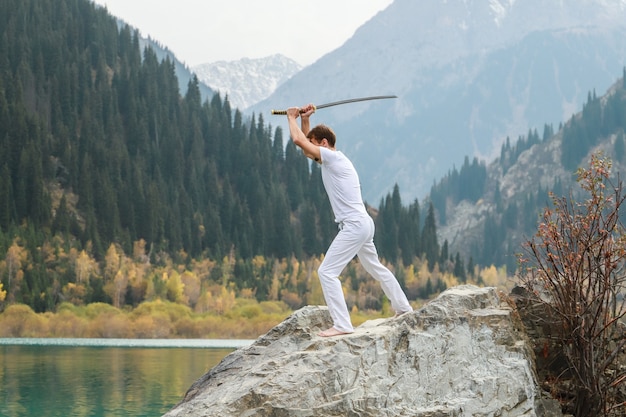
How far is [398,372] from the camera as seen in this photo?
14.2 m

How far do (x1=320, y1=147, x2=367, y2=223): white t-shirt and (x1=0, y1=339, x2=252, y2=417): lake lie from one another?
14551mm

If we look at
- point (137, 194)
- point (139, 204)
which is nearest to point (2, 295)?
point (139, 204)

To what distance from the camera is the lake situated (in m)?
29.5

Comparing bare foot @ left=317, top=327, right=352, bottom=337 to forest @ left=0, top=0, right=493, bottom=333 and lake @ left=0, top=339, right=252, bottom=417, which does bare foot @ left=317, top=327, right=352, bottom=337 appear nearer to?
lake @ left=0, top=339, right=252, bottom=417

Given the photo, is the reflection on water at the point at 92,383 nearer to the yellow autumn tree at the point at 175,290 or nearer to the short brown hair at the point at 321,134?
the short brown hair at the point at 321,134

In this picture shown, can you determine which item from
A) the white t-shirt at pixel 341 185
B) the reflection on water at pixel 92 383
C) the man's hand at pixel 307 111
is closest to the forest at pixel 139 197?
the reflection on water at pixel 92 383

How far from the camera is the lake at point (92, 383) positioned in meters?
29.5

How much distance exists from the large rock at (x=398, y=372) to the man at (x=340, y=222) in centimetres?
47

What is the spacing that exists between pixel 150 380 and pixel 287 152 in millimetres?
150460

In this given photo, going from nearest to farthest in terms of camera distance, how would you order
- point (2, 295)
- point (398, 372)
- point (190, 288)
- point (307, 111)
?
point (398, 372) < point (307, 111) < point (2, 295) < point (190, 288)

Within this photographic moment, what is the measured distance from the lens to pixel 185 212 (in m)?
156

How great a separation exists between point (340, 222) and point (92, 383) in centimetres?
2478

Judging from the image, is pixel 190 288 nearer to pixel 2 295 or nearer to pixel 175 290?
pixel 175 290

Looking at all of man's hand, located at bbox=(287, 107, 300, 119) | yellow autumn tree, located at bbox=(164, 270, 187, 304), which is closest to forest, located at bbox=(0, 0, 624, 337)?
yellow autumn tree, located at bbox=(164, 270, 187, 304)
